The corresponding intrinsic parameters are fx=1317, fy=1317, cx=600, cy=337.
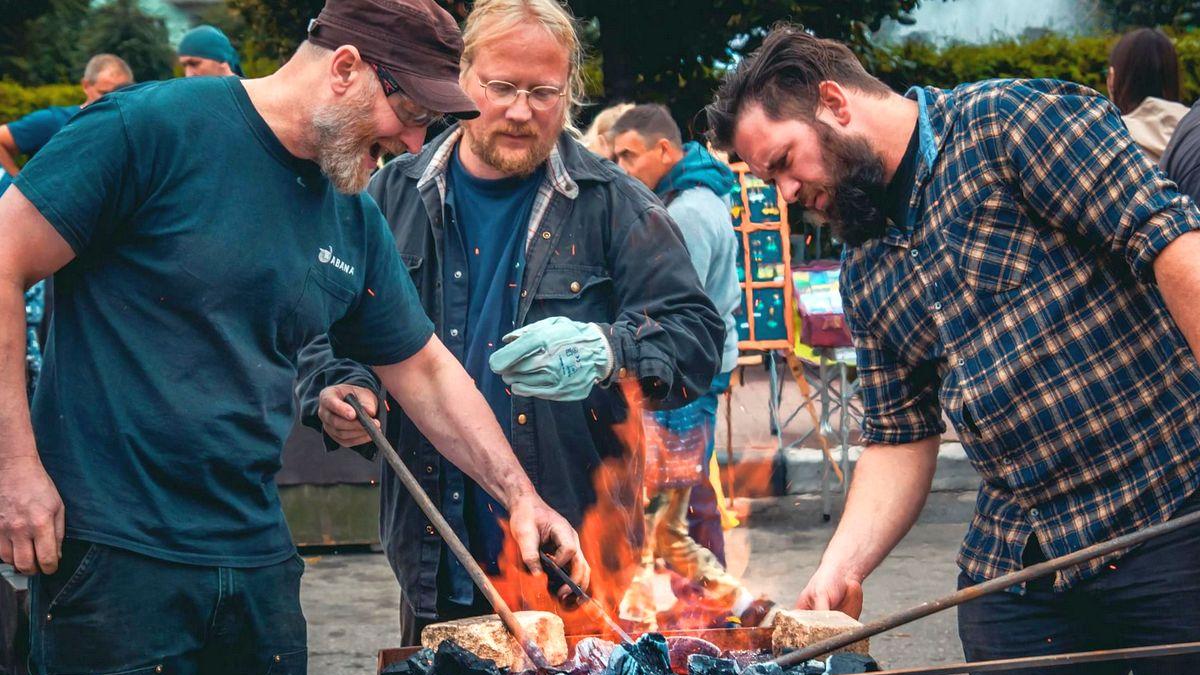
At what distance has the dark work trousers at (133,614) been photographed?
258cm

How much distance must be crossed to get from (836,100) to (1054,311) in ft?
2.10

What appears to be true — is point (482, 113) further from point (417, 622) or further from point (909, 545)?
point (909, 545)

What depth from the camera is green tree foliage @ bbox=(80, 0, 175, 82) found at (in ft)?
62.2

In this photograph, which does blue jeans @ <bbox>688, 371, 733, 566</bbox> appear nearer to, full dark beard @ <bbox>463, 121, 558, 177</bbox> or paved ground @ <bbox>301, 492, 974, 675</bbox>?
paved ground @ <bbox>301, 492, 974, 675</bbox>

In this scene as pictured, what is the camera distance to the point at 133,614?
2.61m

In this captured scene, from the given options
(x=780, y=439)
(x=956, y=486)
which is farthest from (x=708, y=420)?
(x=956, y=486)

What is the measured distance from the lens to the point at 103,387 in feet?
8.57

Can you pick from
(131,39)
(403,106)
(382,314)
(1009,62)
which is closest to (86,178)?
(403,106)

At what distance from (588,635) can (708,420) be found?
2857 mm

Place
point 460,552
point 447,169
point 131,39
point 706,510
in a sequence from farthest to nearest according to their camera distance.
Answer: point 131,39, point 706,510, point 447,169, point 460,552

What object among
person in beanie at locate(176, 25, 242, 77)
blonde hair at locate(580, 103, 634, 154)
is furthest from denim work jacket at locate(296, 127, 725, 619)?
person in beanie at locate(176, 25, 242, 77)

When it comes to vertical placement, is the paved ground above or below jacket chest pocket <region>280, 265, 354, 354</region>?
below

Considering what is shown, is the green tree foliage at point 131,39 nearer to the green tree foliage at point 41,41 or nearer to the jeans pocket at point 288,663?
the green tree foliage at point 41,41

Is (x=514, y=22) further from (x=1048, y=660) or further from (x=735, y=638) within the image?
(x=1048, y=660)
